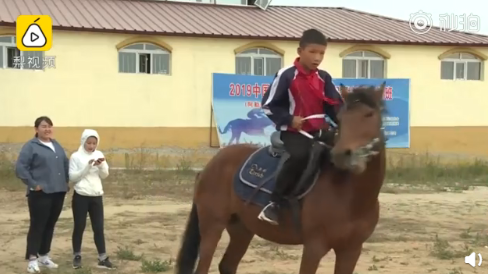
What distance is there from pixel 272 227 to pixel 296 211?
0.42 m

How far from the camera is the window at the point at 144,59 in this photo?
1948 cm

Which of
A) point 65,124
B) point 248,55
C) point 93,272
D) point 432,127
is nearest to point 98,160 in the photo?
point 93,272

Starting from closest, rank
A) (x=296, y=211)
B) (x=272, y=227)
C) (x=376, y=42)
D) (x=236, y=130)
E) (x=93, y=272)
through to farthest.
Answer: (x=296, y=211), (x=272, y=227), (x=93, y=272), (x=236, y=130), (x=376, y=42)

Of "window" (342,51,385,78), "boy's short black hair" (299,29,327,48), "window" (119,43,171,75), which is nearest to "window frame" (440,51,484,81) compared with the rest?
"window" (342,51,385,78)

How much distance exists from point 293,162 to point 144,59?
49.8 feet

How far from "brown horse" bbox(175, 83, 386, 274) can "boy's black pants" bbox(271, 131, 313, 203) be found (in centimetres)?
16

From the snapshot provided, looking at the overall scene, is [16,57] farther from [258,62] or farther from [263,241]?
[263,241]

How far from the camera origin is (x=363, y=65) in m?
21.8

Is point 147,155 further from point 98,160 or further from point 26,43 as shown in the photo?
point 98,160

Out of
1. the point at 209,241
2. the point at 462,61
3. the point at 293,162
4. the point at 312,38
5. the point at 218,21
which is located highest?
the point at 218,21

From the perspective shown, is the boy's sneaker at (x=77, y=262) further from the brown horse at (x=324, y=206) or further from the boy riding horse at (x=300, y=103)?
the boy riding horse at (x=300, y=103)

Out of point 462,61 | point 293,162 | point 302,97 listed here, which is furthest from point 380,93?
point 462,61

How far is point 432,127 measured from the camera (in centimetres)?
2220

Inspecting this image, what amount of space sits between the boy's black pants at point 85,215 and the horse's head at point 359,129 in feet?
12.7
